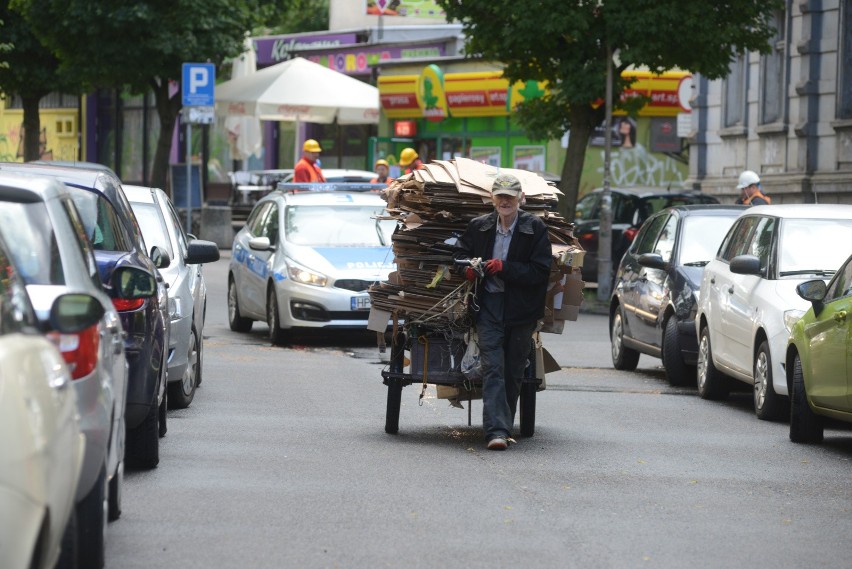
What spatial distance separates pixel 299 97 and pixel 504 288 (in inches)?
886

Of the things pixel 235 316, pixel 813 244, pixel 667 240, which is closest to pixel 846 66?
pixel 235 316

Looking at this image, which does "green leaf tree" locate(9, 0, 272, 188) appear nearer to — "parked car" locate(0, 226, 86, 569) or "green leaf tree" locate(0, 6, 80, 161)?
"green leaf tree" locate(0, 6, 80, 161)

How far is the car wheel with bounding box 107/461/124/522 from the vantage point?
7.36 metres

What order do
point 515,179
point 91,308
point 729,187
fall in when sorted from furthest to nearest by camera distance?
point 729,187 < point 515,179 < point 91,308

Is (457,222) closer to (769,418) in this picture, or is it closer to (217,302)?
(769,418)

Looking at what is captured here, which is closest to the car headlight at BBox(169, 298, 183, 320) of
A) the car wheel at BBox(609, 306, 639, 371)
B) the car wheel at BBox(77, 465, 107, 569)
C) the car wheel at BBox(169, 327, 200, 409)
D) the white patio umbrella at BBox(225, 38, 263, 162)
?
the car wheel at BBox(169, 327, 200, 409)

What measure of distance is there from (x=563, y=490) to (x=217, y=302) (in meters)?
15.6

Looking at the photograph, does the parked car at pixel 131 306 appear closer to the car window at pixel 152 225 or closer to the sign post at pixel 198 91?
the car window at pixel 152 225

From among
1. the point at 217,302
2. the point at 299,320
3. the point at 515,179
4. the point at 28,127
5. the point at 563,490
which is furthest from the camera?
the point at 28,127

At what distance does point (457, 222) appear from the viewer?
11.0 metres

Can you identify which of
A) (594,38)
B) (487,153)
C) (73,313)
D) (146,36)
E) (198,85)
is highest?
(146,36)

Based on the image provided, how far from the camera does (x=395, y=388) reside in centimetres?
1108

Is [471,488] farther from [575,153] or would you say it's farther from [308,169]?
[575,153]

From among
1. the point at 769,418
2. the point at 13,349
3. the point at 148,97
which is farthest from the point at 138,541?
the point at 148,97
